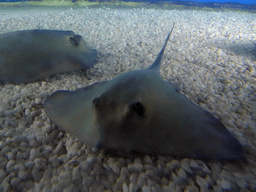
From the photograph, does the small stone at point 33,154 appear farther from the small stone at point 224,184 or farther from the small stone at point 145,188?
the small stone at point 224,184

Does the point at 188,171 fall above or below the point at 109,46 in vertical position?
above

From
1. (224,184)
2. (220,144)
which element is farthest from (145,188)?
(220,144)

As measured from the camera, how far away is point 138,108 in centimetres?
142

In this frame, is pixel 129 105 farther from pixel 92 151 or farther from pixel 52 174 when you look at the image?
pixel 52 174

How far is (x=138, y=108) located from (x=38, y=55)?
252cm

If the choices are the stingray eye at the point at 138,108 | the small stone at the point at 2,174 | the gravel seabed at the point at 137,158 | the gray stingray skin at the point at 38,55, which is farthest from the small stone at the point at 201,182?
the gray stingray skin at the point at 38,55

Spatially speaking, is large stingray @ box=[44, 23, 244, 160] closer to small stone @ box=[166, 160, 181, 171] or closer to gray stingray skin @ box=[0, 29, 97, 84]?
small stone @ box=[166, 160, 181, 171]

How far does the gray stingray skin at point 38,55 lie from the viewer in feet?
8.81

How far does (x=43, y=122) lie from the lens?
1.96 meters

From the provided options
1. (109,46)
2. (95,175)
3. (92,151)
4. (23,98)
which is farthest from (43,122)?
(109,46)

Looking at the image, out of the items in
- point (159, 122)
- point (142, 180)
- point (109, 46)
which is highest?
point (159, 122)

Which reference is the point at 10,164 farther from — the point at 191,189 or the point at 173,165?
the point at 191,189

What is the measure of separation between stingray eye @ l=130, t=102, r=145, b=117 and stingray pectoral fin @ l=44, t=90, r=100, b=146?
388 millimetres

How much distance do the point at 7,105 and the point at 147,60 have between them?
10.1 feet
